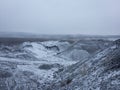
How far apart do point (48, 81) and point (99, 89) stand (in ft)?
20.1

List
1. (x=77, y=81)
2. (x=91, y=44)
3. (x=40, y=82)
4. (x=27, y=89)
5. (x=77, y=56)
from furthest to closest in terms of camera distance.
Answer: (x=91, y=44)
(x=77, y=56)
(x=40, y=82)
(x=27, y=89)
(x=77, y=81)

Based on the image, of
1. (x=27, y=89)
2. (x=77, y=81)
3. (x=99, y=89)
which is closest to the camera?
(x=99, y=89)

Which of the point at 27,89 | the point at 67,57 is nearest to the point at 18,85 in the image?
the point at 27,89

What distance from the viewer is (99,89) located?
8.19 meters

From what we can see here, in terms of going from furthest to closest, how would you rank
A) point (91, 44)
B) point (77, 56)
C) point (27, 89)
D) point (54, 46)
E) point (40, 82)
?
point (54, 46), point (91, 44), point (77, 56), point (40, 82), point (27, 89)

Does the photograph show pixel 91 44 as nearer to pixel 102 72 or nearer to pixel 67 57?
pixel 67 57

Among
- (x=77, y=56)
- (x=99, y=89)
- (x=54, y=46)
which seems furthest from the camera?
(x=54, y=46)

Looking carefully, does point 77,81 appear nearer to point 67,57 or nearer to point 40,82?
point 40,82

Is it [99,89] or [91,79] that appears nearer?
[99,89]

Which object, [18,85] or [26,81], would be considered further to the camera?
[26,81]

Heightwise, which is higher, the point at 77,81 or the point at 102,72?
the point at 102,72

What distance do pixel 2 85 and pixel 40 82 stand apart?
2.88 m

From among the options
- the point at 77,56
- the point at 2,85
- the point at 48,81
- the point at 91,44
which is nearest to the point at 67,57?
the point at 77,56

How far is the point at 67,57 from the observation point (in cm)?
2980
